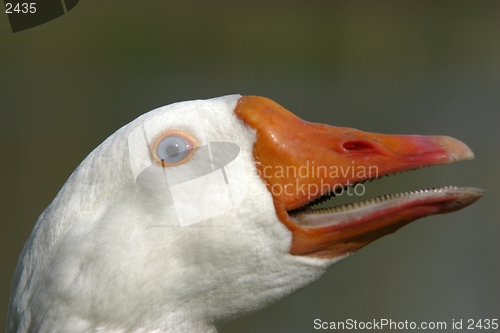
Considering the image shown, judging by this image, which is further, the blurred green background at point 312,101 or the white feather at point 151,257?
the blurred green background at point 312,101

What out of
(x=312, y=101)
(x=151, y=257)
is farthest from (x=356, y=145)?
(x=312, y=101)

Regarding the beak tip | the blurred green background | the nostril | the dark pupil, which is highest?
the dark pupil

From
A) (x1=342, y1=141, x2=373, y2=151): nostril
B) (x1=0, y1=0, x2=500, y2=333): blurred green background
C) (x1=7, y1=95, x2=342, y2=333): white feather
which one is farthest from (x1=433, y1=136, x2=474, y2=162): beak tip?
(x1=0, y1=0, x2=500, y2=333): blurred green background

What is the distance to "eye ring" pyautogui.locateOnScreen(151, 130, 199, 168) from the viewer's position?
182 cm

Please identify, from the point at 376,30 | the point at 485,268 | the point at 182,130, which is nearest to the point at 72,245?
the point at 182,130

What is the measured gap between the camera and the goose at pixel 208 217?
5.89 ft

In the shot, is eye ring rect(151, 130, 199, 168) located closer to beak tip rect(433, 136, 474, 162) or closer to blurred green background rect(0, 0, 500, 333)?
beak tip rect(433, 136, 474, 162)

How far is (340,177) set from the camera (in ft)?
5.91

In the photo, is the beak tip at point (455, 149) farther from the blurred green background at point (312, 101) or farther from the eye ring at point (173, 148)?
the blurred green background at point (312, 101)

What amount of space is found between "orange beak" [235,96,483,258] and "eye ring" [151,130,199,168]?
187 mm

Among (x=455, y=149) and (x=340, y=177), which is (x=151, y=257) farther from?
(x=455, y=149)

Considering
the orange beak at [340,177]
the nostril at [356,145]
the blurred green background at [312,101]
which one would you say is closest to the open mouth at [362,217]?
the orange beak at [340,177]

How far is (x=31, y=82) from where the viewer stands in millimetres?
9219

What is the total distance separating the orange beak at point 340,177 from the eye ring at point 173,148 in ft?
0.61
